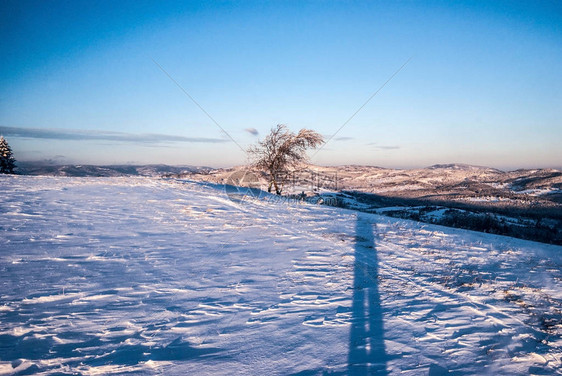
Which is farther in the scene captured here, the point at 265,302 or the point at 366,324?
the point at 265,302

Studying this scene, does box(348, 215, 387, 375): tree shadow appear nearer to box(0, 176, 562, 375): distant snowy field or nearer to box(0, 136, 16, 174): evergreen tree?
box(0, 176, 562, 375): distant snowy field

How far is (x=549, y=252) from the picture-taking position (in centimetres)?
729

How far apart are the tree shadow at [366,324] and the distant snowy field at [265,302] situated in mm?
22

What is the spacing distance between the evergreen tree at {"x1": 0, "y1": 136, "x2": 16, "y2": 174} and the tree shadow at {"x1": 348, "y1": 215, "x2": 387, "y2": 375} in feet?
169

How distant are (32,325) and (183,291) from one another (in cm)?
182

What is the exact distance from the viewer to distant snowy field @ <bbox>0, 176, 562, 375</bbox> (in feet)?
9.37

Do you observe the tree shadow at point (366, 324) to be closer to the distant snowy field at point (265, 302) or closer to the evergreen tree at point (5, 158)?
the distant snowy field at point (265, 302)

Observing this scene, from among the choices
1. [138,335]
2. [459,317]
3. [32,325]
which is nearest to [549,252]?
[459,317]

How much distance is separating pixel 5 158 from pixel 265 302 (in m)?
51.7

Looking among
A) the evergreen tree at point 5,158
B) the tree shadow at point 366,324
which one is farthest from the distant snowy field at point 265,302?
the evergreen tree at point 5,158

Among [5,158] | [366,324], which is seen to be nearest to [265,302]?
[366,324]

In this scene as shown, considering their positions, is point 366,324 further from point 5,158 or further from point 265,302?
point 5,158

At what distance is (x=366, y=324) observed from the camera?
11.6ft

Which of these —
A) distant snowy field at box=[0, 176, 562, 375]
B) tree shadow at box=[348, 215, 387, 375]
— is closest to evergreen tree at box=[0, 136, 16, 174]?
distant snowy field at box=[0, 176, 562, 375]
